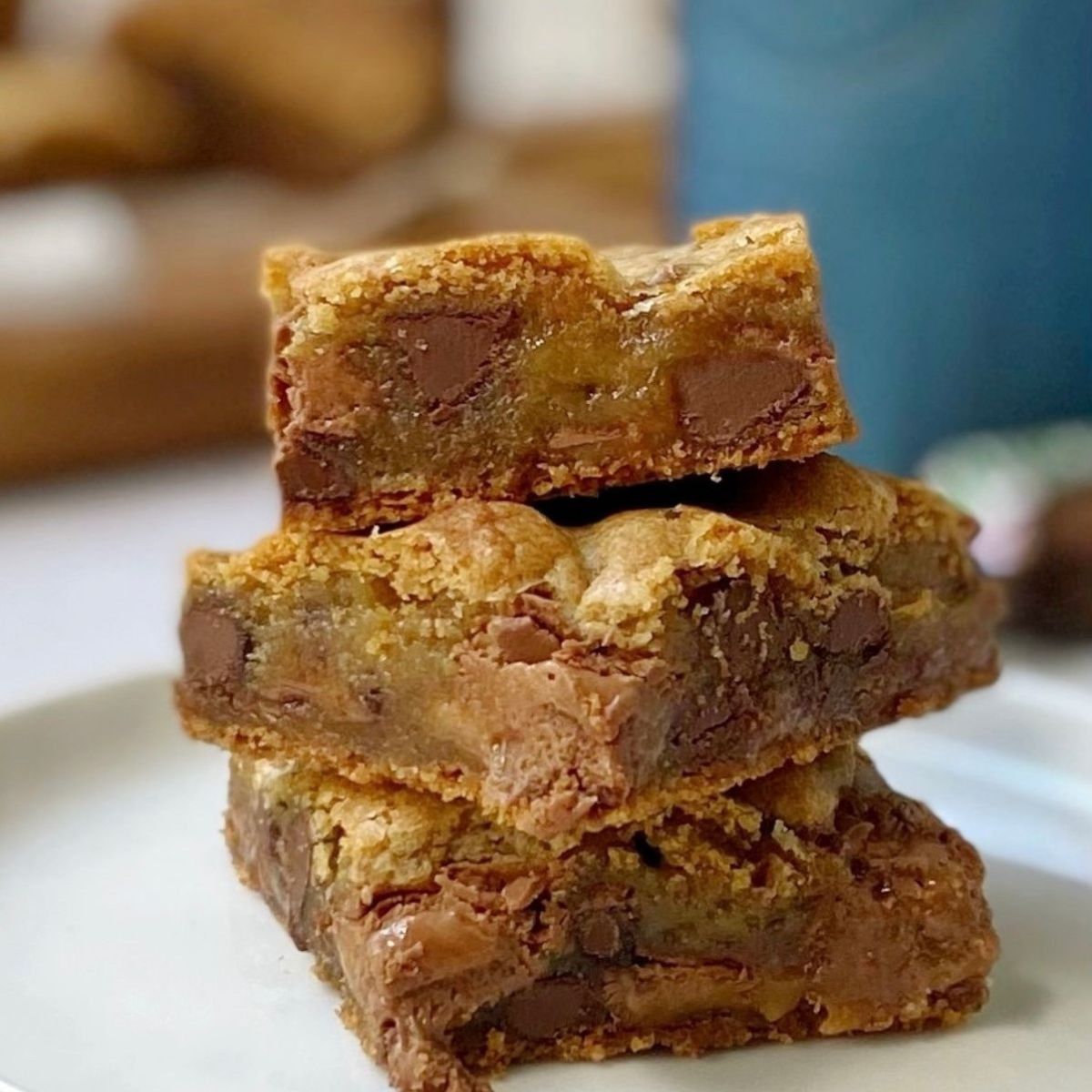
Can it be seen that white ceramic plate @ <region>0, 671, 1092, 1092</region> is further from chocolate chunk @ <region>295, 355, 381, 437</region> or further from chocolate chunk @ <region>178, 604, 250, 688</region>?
chocolate chunk @ <region>295, 355, 381, 437</region>

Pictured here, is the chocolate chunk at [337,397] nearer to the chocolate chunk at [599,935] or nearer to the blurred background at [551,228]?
the chocolate chunk at [599,935]

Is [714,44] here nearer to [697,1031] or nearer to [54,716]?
[54,716]

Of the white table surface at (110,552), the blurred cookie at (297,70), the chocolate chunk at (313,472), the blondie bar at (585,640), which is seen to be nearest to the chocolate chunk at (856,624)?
the blondie bar at (585,640)

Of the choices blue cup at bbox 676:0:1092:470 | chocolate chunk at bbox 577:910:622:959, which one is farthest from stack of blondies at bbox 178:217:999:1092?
blue cup at bbox 676:0:1092:470

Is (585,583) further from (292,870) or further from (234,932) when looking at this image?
(234,932)

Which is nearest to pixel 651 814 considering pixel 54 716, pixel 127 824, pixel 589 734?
pixel 589 734

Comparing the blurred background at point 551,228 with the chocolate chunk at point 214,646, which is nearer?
the chocolate chunk at point 214,646
